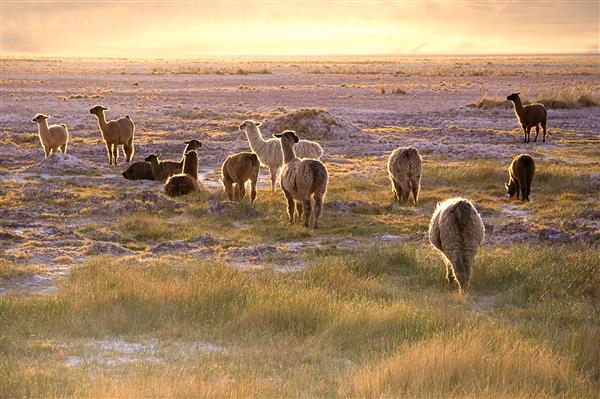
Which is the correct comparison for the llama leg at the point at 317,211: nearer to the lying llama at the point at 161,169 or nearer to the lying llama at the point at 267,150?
the lying llama at the point at 267,150

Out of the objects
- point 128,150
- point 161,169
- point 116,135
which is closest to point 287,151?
point 161,169

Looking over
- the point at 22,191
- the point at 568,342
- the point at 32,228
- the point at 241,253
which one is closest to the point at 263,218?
the point at 241,253

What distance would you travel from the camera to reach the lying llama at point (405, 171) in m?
16.5

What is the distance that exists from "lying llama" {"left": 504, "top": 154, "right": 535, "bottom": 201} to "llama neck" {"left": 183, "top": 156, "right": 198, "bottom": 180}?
23.2ft

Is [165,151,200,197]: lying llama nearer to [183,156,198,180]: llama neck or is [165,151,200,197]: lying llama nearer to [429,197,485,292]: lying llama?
[183,156,198,180]: llama neck

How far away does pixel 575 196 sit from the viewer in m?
17.9

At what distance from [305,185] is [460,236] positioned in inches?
181

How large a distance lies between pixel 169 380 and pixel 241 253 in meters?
6.21

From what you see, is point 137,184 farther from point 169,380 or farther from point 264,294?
point 169,380

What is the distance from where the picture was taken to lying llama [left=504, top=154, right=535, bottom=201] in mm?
17000

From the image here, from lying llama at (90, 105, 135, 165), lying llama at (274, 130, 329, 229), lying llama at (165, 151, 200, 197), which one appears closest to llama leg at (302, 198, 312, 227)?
lying llama at (274, 130, 329, 229)

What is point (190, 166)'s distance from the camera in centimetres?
1873

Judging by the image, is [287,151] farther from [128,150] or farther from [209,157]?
[209,157]

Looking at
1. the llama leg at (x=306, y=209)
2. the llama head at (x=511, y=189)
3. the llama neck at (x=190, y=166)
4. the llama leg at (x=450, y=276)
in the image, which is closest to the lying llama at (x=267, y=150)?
the llama neck at (x=190, y=166)
